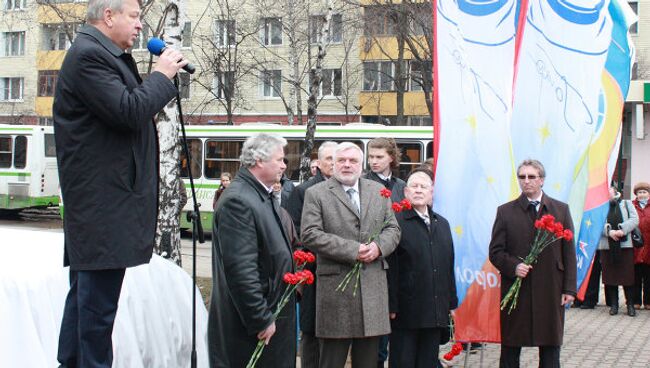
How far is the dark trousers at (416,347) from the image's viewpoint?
20.5 ft

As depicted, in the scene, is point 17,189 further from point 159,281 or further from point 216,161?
point 159,281

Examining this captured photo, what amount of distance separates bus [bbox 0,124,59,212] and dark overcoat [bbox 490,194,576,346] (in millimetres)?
22747

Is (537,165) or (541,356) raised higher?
(537,165)

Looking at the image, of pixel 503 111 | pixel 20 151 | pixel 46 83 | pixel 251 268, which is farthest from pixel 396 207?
pixel 46 83

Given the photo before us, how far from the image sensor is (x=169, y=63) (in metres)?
3.55

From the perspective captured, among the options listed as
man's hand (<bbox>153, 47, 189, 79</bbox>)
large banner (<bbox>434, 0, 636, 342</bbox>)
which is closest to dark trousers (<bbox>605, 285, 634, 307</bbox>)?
large banner (<bbox>434, 0, 636, 342</bbox>)

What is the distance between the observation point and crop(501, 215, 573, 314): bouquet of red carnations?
20.0 ft

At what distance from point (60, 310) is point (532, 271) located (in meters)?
3.63

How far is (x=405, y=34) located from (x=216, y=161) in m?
10.4

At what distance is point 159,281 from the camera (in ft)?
18.5

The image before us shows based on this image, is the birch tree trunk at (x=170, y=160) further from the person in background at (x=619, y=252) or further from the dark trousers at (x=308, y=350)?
the person in background at (x=619, y=252)

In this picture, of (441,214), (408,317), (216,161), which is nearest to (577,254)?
(441,214)

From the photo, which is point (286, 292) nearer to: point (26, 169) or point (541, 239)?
point (541, 239)

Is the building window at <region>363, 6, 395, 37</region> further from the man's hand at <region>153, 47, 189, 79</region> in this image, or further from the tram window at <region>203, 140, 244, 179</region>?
the man's hand at <region>153, 47, 189, 79</region>
